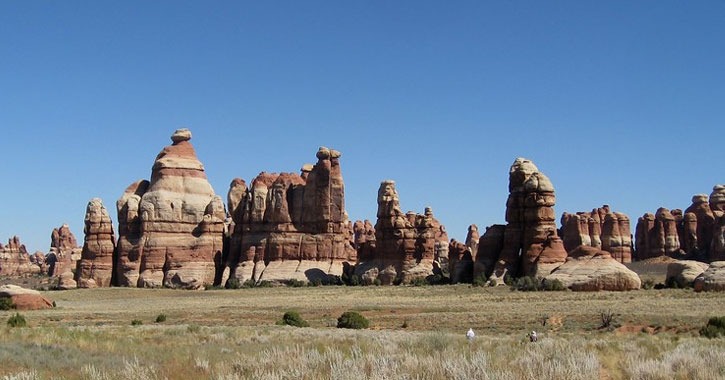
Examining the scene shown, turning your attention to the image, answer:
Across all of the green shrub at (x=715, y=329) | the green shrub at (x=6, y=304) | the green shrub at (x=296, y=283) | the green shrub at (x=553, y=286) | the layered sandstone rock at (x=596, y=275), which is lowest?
the green shrub at (x=6, y=304)

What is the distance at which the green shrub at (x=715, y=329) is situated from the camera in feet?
Answer: 74.8

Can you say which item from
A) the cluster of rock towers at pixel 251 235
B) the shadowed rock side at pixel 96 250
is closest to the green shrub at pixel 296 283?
the cluster of rock towers at pixel 251 235

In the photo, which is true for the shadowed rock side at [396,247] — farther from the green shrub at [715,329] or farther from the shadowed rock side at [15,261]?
the shadowed rock side at [15,261]

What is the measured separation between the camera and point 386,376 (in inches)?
443

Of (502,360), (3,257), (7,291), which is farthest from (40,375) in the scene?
(3,257)

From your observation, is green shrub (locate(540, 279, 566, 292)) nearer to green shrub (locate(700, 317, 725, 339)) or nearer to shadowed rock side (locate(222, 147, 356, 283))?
green shrub (locate(700, 317, 725, 339))

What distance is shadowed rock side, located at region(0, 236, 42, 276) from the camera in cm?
14375

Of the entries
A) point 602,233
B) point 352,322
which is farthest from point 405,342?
point 602,233

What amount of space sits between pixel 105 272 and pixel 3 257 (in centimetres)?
8527

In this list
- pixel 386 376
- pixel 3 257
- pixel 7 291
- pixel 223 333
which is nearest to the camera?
pixel 386 376

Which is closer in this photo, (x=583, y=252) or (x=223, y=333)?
A: (x=223, y=333)

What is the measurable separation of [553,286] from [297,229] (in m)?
31.9

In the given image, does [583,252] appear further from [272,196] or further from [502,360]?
[502,360]

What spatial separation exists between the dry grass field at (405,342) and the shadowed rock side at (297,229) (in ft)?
66.4
